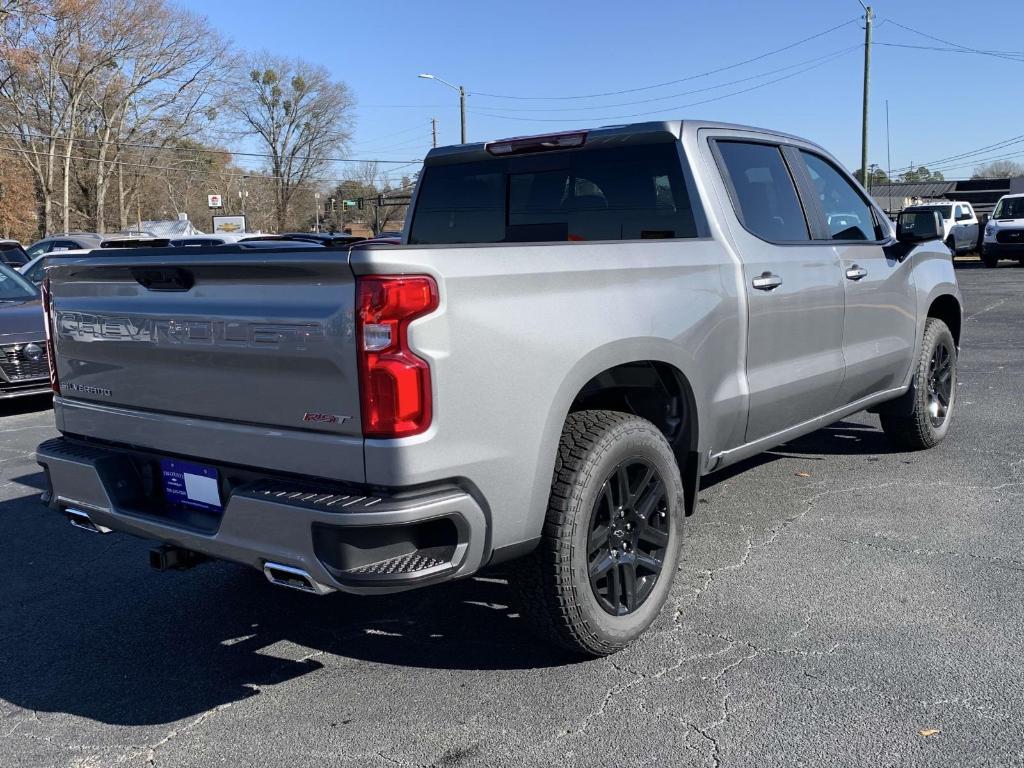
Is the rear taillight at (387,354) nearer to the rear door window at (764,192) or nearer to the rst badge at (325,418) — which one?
the rst badge at (325,418)

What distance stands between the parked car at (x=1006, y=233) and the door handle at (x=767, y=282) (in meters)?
24.1

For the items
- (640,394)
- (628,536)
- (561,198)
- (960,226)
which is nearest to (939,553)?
(640,394)

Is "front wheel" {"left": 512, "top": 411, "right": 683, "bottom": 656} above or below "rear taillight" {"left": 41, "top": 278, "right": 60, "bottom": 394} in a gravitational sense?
below

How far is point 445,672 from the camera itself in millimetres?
3453

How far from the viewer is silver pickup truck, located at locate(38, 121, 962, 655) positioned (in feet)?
9.08

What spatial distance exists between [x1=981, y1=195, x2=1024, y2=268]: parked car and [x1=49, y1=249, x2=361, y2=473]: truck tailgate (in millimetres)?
26223

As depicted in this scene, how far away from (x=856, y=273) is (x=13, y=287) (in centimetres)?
896

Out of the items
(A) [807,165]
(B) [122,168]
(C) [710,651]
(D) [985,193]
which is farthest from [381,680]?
(D) [985,193]

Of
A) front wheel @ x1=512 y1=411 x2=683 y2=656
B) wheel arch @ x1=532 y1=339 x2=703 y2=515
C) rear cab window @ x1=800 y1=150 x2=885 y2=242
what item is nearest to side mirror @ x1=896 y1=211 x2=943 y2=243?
rear cab window @ x1=800 y1=150 x2=885 y2=242

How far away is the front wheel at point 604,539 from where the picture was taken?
3197mm

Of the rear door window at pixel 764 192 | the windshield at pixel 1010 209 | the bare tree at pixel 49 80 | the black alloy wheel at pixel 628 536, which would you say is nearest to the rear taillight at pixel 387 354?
the black alloy wheel at pixel 628 536

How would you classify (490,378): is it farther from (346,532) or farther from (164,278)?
(164,278)

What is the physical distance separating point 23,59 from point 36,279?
3594cm

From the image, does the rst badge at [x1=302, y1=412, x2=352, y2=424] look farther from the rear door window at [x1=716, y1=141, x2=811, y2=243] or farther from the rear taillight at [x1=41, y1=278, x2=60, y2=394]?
the rear door window at [x1=716, y1=141, x2=811, y2=243]
